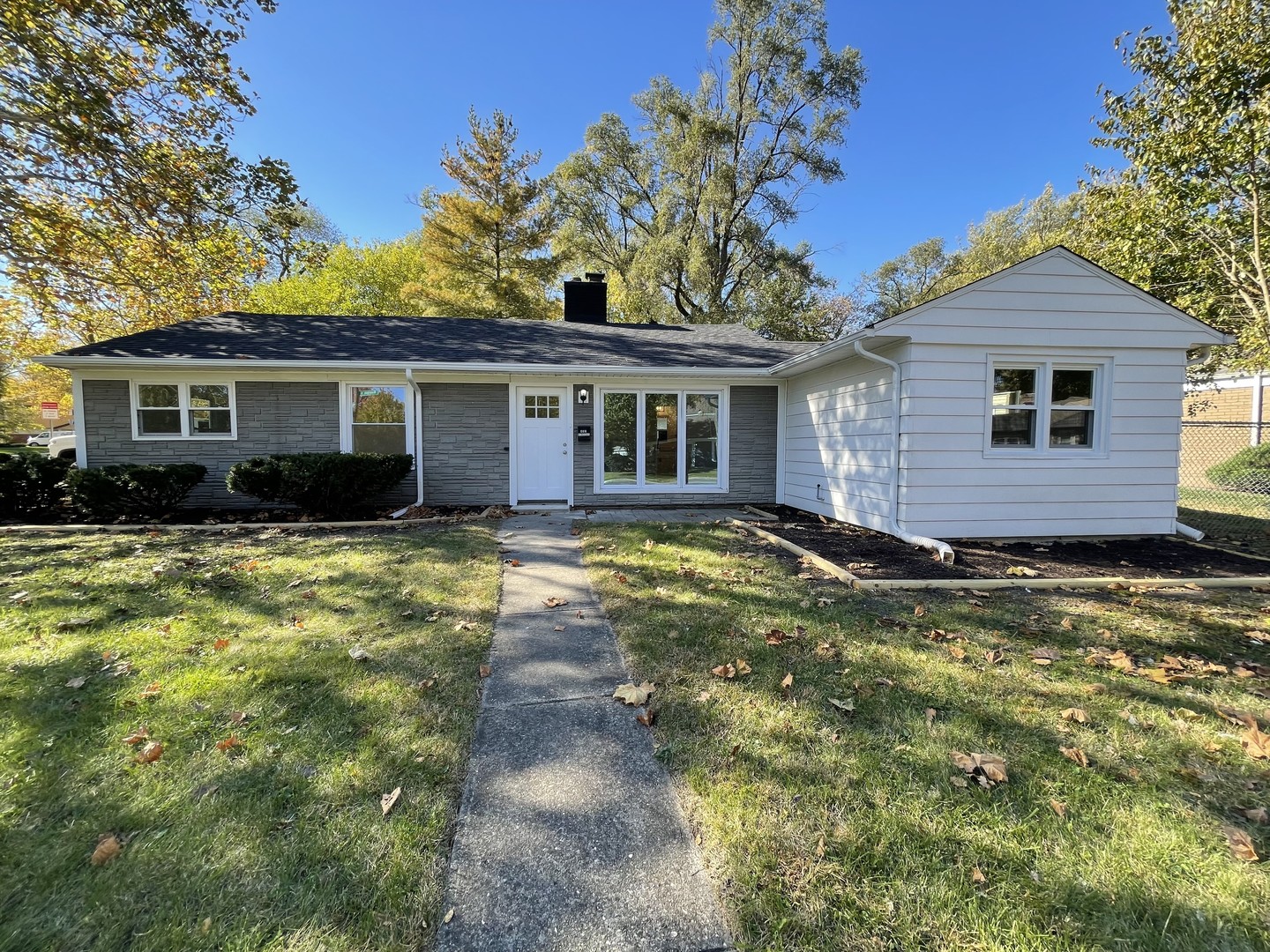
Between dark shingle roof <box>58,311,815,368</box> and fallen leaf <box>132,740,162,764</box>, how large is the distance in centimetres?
723

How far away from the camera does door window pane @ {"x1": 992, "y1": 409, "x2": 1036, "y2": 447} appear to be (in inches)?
264

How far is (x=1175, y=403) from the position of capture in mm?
6734

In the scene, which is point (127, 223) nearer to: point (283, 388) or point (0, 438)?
point (283, 388)

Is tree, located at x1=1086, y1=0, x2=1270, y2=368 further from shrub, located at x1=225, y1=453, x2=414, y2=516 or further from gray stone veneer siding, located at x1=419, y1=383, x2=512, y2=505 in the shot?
shrub, located at x1=225, y1=453, x2=414, y2=516

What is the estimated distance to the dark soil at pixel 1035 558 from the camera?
17.4ft

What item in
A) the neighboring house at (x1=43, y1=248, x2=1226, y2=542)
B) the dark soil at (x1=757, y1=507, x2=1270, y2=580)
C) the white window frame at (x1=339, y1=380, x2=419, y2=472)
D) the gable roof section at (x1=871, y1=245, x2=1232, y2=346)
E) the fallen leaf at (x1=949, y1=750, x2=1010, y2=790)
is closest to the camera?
the fallen leaf at (x1=949, y1=750, x2=1010, y2=790)

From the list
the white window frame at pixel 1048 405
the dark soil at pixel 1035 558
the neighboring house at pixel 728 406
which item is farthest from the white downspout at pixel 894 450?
the white window frame at pixel 1048 405

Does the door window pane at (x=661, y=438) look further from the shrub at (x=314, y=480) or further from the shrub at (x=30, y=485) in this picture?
the shrub at (x=30, y=485)

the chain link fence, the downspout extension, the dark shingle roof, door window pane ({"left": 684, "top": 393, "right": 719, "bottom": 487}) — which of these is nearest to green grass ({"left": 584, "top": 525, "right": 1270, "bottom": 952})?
the chain link fence

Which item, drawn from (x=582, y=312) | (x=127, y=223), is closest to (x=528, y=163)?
(x=582, y=312)

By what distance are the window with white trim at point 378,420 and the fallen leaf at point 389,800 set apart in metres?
7.95

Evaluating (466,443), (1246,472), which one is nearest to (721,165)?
(466,443)

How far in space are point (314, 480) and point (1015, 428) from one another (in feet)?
32.4

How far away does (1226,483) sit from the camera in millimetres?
12633
